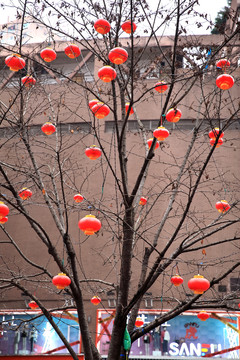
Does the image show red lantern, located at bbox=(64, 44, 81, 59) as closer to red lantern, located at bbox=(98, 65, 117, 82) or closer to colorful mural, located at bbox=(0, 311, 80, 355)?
red lantern, located at bbox=(98, 65, 117, 82)

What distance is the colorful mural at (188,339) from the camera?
42.9 ft

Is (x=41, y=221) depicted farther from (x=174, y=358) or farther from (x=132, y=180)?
(x=174, y=358)

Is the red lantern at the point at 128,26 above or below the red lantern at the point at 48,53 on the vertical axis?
above

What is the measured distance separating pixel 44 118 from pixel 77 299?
12269 millimetres

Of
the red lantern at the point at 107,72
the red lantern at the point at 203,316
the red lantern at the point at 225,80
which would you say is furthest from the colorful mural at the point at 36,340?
the red lantern at the point at 225,80

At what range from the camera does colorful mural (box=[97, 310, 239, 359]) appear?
42.9ft

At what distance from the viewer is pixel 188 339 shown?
1330 centimetres

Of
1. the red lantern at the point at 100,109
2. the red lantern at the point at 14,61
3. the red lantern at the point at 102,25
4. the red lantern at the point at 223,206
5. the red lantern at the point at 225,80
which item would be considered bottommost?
the red lantern at the point at 223,206

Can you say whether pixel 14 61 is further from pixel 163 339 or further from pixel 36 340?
pixel 36 340

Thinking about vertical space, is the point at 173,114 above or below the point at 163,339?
above

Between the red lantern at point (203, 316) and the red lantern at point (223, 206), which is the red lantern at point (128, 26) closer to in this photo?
the red lantern at point (223, 206)

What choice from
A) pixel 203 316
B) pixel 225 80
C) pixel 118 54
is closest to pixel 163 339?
pixel 203 316

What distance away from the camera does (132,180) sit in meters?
15.7

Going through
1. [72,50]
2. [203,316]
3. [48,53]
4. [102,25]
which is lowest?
[203,316]
